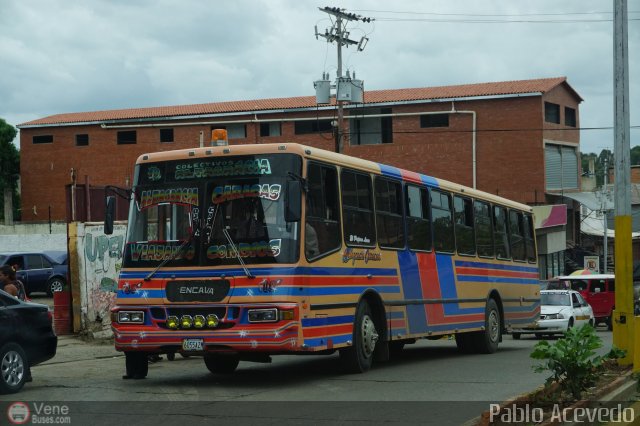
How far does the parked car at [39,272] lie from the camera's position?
3522 centimetres

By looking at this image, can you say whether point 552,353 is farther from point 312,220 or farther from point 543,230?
point 543,230

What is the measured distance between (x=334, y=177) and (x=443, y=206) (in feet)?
15.7

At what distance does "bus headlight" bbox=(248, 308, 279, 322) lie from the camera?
38.1ft

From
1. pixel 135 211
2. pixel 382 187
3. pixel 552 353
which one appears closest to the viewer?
pixel 552 353

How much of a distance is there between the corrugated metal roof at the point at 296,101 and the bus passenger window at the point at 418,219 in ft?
129

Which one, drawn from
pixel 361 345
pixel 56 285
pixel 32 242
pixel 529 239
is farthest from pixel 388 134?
pixel 361 345

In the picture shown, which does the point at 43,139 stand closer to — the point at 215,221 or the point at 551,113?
the point at 551,113

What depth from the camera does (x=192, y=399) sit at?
11055 millimetres

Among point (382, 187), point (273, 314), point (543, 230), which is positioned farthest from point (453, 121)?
point (273, 314)

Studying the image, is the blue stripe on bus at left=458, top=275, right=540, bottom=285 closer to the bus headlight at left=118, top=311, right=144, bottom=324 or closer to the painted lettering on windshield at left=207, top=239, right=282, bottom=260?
the painted lettering on windshield at left=207, top=239, right=282, bottom=260

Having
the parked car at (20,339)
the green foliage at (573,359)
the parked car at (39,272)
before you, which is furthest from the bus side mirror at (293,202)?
the parked car at (39,272)

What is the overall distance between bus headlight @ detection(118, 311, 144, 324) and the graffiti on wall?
836cm

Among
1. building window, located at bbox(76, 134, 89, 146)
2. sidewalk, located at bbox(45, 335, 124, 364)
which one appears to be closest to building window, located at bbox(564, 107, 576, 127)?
building window, located at bbox(76, 134, 89, 146)

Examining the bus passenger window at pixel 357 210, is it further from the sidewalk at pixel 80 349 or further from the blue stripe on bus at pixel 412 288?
the sidewalk at pixel 80 349
